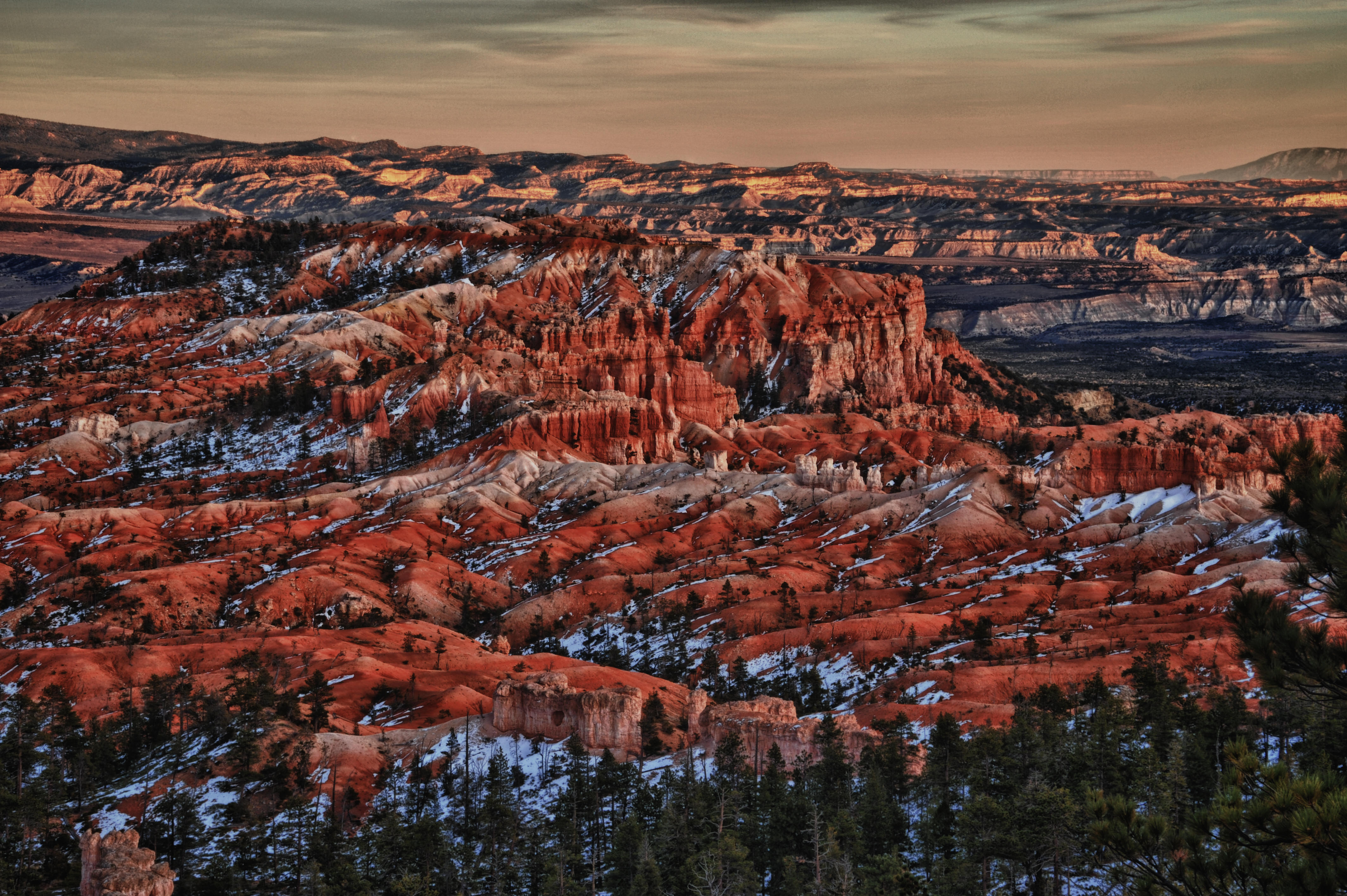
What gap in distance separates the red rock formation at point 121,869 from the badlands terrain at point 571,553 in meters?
12.7

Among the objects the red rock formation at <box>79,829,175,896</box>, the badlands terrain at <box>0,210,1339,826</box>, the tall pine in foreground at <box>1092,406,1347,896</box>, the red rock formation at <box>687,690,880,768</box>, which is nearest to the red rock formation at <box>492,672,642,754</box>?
the badlands terrain at <box>0,210,1339,826</box>

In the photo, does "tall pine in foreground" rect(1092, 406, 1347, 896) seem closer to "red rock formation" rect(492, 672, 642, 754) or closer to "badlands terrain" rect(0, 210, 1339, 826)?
"badlands terrain" rect(0, 210, 1339, 826)

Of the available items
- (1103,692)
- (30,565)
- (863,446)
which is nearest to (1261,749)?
(1103,692)

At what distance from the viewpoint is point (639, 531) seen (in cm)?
13938

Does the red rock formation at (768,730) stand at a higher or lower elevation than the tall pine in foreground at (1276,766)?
lower

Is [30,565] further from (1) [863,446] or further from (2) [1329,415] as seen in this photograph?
(2) [1329,415]

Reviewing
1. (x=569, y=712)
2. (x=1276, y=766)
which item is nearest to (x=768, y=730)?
(x=569, y=712)

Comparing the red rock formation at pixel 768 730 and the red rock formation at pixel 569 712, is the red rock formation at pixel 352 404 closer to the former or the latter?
the red rock formation at pixel 569 712

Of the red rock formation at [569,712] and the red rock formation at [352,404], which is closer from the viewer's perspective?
the red rock formation at [569,712]

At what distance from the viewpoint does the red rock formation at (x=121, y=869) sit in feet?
156

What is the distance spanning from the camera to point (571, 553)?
5226 inches

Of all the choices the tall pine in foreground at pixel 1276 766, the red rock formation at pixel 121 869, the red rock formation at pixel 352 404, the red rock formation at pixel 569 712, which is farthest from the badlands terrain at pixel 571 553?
the red rock formation at pixel 121 869

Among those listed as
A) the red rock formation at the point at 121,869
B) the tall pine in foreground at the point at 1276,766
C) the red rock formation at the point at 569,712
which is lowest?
the red rock formation at the point at 569,712

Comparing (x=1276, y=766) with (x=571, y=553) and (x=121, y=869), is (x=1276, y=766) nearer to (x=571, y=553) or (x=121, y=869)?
(x=121, y=869)
